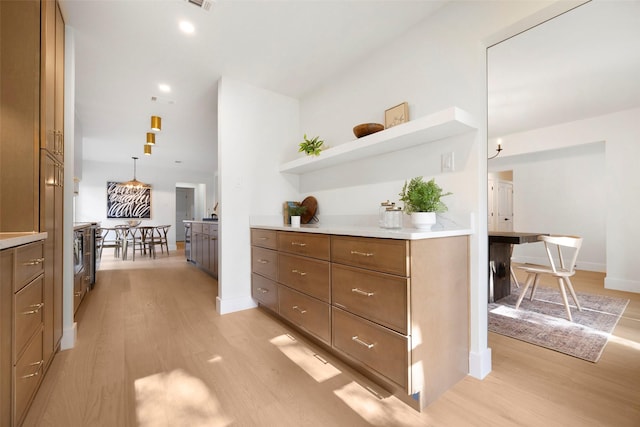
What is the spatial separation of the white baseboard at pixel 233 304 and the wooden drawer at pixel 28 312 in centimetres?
138

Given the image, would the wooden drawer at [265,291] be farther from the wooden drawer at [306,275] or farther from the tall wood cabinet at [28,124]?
the tall wood cabinet at [28,124]

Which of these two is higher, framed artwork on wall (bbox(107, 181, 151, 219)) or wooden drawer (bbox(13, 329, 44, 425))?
framed artwork on wall (bbox(107, 181, 151, 219))

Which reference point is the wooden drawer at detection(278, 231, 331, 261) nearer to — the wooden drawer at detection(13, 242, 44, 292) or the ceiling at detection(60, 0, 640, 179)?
the wooden drawer at detection(13, 242, 44, 292)

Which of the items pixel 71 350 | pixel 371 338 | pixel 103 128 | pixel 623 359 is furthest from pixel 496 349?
pixel 103 128

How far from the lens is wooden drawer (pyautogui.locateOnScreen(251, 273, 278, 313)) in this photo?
242 cm

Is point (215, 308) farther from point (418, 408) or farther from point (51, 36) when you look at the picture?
point (51, 36)

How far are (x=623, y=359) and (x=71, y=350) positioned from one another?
3731mm

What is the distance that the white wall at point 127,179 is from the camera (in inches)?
284

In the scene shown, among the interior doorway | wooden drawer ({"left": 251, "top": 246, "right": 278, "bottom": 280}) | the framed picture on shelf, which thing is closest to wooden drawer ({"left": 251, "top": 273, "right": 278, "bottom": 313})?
wooden drawer ({"left": 251, "top": 246, "right": 278, "bottom": 280})

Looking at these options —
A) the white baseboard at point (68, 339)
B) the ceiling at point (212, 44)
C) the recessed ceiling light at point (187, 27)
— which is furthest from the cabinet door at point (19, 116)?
the white baseboard at point (68, 339)

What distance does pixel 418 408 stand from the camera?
1.30m

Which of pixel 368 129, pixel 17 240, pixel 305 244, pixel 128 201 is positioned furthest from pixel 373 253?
pixel 128 201

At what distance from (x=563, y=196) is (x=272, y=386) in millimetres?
5903

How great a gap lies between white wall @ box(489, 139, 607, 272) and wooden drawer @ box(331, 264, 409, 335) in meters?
4.86
